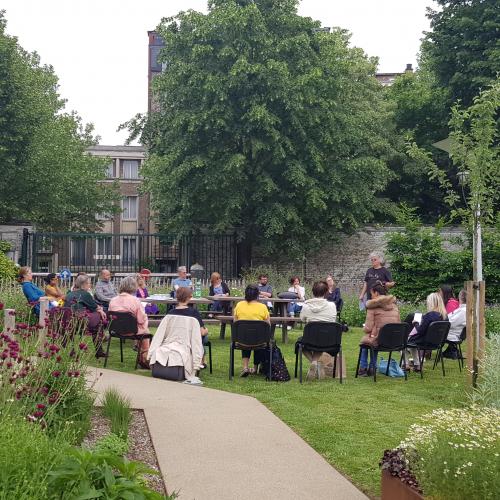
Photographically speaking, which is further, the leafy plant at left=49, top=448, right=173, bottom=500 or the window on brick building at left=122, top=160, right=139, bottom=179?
the window on brick building at left=122, top=160, right=139, bottom=179

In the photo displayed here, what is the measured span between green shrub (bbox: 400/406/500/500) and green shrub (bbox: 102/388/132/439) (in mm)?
2774

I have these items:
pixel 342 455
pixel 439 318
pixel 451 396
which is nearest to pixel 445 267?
pixel 439 318

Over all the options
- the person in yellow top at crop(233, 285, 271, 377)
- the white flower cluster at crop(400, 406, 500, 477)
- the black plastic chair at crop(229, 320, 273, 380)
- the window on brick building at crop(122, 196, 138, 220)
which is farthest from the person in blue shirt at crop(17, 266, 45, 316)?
the window on brick building at crop(122, 196, 138, 220)

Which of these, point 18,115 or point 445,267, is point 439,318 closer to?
point 445,267

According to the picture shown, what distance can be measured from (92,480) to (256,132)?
25875 mm

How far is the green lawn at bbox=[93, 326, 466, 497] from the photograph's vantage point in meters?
6.58

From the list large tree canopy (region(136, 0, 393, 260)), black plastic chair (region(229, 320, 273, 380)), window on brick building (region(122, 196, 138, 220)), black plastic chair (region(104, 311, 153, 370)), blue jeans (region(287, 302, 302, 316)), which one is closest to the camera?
black plastic chair (region(229, 320, 273, 380))

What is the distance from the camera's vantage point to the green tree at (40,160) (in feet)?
99.4

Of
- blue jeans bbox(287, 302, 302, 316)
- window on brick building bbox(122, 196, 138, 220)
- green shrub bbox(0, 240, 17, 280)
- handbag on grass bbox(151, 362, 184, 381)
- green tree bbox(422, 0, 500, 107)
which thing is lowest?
handbag on grass bbox(151, 362, 184, 381)

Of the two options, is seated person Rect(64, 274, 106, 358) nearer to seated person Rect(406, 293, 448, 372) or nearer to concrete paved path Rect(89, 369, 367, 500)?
concrete paved path Rect(89, 369, 367, 500)

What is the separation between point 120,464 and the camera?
3.91 meters

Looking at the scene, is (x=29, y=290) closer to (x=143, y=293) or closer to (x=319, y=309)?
(x=143, y=293)

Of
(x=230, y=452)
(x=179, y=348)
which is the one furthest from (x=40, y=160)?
(x=230, y=452)

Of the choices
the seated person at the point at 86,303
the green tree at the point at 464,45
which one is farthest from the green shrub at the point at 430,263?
the seated person at the point at 86,303
